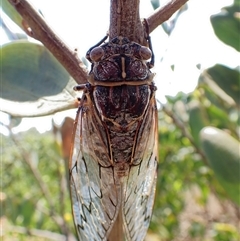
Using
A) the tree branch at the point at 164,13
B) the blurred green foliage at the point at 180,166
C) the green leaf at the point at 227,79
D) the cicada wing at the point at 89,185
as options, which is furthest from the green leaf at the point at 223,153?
the tree branch at the point at 164,13

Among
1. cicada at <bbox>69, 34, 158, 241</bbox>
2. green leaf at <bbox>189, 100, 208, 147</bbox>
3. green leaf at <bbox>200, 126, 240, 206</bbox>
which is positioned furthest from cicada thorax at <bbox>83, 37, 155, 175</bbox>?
green leaf at <bbox>189, 100, 208, 147</bbox>

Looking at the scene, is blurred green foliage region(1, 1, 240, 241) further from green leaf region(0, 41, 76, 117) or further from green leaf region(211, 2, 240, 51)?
green leaf region(0, 41, 76, 117)

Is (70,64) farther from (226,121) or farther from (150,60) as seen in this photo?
(226,121)

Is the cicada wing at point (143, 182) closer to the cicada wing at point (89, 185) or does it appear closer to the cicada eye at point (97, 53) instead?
the cicada wing at point (89, 185)

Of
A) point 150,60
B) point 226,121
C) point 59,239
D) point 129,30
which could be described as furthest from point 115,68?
point 59,239

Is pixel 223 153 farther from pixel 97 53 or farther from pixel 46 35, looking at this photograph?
pixel 46 35

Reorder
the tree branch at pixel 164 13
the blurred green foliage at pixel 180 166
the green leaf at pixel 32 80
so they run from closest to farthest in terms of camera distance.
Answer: the tree branch at pixel 164 13, the green leaf at pixel 32 80, the blurred green foliage at pixel 180 166

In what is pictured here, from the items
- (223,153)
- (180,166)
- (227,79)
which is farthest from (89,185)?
(180,166)
